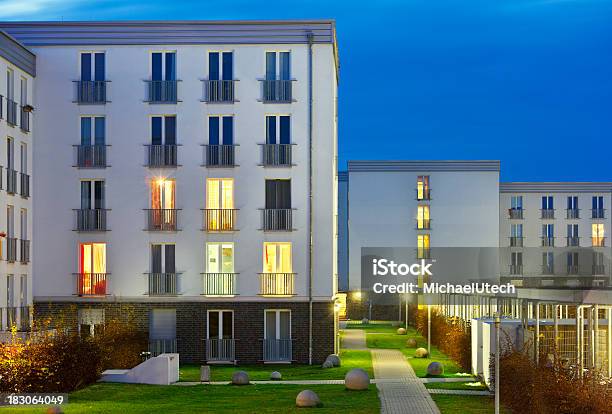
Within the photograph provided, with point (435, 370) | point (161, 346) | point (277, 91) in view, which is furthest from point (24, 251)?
point (435, 370)

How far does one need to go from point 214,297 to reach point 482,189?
4667cm

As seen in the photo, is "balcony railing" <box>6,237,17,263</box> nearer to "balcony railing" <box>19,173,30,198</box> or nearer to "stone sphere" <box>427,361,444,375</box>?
"balcony railing" <box>19,173,30,198</box>

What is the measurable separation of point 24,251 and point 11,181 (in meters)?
2.99

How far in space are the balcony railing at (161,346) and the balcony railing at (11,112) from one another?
9.86 m

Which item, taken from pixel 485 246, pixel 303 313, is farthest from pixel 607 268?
pixel 303 313

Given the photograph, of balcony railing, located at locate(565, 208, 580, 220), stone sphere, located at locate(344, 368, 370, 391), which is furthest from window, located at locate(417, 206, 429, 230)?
stone sphere, located at locate(344, 368, 370, 391)

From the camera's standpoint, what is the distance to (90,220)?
4388 cm

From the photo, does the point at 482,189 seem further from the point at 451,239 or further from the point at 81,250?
the point at 81,250

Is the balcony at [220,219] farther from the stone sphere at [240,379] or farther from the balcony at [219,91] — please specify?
the stone sphere at [240,379]

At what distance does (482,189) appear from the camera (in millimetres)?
86500

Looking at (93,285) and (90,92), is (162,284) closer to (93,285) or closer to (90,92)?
(93,285)

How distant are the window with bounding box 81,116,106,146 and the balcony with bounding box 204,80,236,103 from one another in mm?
4250

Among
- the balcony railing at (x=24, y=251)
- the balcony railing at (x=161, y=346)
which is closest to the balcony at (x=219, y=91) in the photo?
the balcony railing at (x=24, y=251)

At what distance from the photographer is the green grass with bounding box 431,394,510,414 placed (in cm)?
2727
